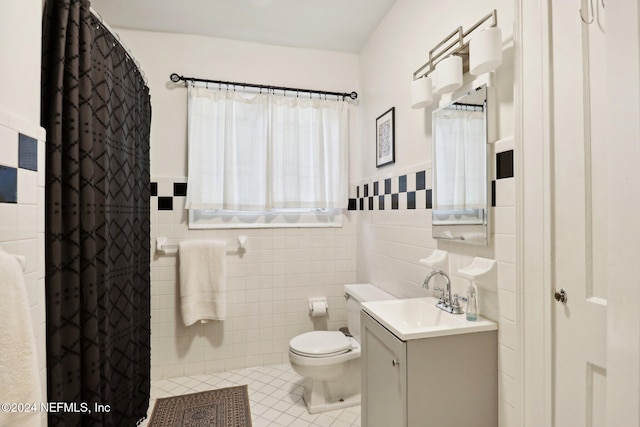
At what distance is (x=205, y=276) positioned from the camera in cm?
232

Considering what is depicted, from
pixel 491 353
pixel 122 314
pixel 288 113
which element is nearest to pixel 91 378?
pixel 122 314

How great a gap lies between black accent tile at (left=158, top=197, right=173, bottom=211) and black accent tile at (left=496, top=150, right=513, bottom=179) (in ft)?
7.06

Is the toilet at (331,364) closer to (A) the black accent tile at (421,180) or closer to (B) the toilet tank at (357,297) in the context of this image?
(B) the toilet tank at (357,297)

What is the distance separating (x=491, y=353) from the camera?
4.03 feet

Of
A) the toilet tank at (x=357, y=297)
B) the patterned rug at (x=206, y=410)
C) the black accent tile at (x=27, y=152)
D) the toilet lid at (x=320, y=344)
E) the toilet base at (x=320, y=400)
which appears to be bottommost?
the patterned rug at (x=206, y=410)

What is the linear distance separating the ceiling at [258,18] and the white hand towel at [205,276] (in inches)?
63.1

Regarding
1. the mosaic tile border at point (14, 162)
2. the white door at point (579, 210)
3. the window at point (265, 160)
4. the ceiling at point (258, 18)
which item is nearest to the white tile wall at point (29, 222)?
the mosaic tile border at point (14, 162)

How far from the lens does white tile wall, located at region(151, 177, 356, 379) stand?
2.32m

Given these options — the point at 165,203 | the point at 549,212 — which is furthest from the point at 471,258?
the point at 165,203

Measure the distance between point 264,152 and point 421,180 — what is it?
128 centimetres

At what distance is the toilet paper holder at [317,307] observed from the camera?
→ 2492mm

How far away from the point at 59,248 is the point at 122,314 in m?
0.66

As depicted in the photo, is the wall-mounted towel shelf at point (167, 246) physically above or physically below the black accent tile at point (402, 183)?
below

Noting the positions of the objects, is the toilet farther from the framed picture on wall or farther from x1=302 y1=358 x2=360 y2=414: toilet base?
the framed picture on wall
